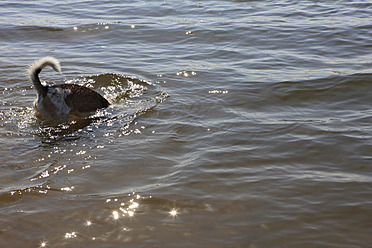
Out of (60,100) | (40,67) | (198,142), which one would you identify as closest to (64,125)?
(60,100)

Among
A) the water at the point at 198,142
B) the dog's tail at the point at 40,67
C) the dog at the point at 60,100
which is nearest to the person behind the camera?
the water at the point at 198,142

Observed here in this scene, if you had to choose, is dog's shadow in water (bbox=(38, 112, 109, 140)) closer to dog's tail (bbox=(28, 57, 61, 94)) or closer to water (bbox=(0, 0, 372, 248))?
water (bbox=(0, 0, 372, 248))

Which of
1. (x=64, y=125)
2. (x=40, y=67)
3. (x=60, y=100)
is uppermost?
(x=40, y=67)

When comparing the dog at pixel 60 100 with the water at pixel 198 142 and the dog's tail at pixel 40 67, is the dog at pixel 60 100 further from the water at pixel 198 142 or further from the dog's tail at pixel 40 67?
the water at pixel 198 142

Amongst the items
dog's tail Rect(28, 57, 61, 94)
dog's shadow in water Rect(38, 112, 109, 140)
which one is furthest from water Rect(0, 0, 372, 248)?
dog's tail Rect(28, 57, 61, 94)

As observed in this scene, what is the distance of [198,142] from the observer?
16.3 ft

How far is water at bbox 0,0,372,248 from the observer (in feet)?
11.5

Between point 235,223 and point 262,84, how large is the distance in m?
3.54

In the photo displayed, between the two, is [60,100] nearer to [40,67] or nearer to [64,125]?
[64,125]

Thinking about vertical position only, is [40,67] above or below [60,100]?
above

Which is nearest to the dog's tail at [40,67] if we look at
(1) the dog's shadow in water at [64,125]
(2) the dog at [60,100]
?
(2) the dog at [60,100]

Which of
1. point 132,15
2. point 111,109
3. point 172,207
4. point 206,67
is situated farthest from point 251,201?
point 132,15

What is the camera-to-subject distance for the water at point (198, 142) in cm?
351

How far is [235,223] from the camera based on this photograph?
352 cm
